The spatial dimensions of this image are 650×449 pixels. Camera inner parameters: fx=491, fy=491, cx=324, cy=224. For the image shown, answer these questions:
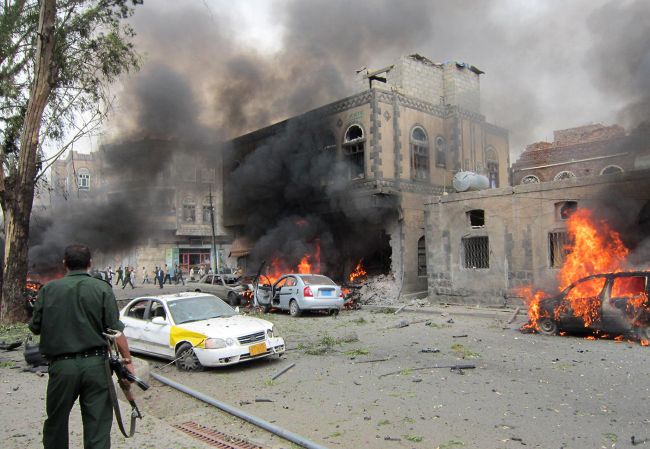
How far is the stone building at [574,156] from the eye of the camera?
89.2ft

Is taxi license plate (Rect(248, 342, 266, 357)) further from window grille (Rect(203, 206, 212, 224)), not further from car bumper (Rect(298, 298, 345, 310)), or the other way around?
window grille (Rect(203, 206, 212, 224))

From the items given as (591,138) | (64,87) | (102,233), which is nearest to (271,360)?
(64,87)

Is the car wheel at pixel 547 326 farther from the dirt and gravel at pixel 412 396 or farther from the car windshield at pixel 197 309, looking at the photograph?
the car windshield at pixel 197 309

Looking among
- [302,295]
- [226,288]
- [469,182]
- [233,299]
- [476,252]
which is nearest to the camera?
[302,295]

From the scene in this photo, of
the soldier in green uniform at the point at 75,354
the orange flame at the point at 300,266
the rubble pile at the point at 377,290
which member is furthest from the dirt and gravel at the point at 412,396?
the orange flame at the point at 300,266

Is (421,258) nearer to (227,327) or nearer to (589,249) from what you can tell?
(589,249)

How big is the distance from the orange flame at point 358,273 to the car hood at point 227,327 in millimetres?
14584

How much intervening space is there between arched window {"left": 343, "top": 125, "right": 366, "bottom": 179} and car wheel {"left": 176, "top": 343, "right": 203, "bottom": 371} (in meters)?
14.8

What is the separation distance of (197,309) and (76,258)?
17.5ft

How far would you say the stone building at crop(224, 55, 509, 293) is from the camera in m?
21.4

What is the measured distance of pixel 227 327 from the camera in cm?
807

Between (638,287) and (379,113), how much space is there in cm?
1340

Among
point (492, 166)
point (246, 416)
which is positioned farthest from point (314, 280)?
point (492, 166)

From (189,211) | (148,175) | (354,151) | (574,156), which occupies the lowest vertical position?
(148,175)
